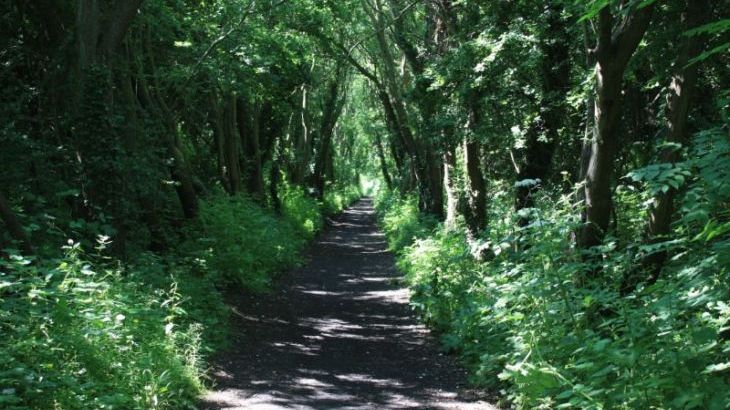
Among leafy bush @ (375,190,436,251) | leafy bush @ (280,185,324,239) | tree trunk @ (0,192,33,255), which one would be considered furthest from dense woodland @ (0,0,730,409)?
leafy bush @ (280,185,324,239)

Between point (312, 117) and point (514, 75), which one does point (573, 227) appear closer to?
point (514, 75)

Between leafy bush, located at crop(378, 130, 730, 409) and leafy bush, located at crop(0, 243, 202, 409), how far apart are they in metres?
3.08

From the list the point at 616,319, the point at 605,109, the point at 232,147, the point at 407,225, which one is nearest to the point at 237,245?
the point at 232,147

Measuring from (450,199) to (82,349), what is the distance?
37.2 ft

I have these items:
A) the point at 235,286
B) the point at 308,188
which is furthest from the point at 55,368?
the point at 308,188

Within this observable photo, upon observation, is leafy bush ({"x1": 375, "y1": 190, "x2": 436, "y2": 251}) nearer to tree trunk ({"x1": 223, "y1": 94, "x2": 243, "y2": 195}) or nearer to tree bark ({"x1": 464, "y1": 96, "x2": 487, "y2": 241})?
tree bark ({"x1": 464, "y1": 96, "x2": 487, "y2": 241})

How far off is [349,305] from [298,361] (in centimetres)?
475

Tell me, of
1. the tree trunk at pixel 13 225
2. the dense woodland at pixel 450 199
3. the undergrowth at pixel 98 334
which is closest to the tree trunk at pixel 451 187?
the dense woodland at pixel 450 199

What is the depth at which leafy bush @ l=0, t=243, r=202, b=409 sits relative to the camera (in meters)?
4.55

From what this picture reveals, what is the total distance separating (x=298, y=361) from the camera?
8.70 metres

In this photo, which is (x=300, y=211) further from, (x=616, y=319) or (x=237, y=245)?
(x=616, y=319)

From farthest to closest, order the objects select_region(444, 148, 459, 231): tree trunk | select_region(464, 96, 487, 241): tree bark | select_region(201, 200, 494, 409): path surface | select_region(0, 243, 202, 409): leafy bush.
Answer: select_region(444, 148, 459, 231): tree trunk < select_region(464, 96, 487, 241): tree bark < select_region(201, 200, 494, 409): path surface < select_region(0, 243, 202, 409): leafy bush

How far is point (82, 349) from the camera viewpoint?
5160 mm

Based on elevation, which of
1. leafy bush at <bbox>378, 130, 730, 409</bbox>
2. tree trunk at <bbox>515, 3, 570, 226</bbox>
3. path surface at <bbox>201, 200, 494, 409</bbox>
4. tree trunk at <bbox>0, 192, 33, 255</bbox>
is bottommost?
path surface at <bbox>201, 200, 494, 409</bbox>
